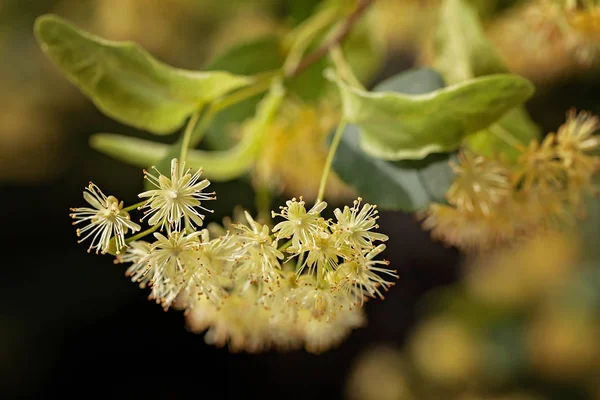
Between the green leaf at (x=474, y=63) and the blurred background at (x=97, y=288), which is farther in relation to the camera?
the blurred background at (x=97, y=288)

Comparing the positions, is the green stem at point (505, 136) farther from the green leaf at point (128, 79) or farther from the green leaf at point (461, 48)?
the green leaf at point (128, 79)

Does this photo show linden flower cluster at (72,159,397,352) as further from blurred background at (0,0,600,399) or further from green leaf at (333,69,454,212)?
blurred background at (0,0,600,399)

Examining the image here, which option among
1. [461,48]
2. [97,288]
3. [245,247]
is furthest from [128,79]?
[97,288]

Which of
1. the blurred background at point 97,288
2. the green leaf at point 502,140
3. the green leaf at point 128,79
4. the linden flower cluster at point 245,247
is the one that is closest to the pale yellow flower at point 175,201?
the linden flower cluster at point 245,247

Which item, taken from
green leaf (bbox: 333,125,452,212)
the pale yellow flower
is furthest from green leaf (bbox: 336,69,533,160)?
the pale yellow flower

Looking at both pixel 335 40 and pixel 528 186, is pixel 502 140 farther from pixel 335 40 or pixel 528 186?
pixel 335 40
